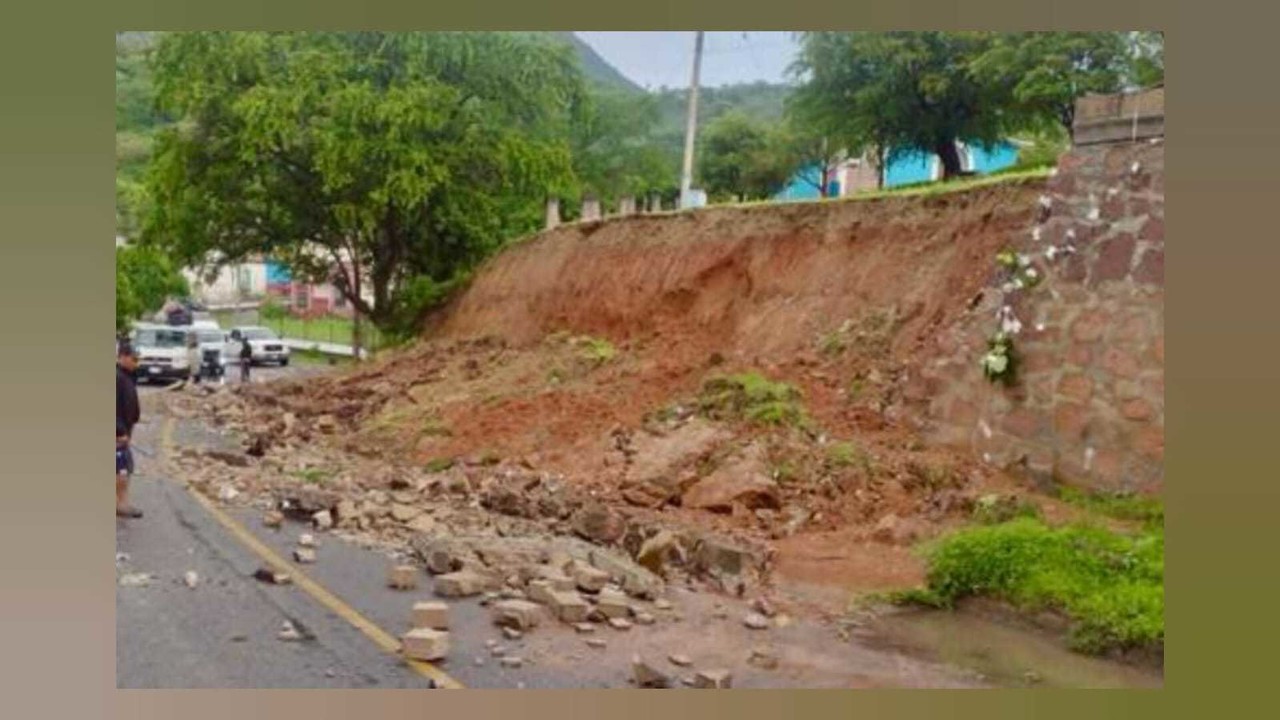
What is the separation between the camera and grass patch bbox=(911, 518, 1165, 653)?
646cm

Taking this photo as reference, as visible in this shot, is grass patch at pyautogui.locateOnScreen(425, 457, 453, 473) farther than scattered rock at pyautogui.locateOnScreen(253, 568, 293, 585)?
Yes

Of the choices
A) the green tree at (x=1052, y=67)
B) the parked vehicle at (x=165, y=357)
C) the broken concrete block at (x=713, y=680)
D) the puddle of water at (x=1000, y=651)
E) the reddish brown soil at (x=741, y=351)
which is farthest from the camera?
the parked vehicle at (x=165, y=357)

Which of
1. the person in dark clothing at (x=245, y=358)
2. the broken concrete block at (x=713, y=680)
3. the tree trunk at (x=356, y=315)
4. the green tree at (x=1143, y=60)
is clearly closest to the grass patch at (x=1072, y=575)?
the broken concrete block at (x=713, y=680)

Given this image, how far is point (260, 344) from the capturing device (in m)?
16.7

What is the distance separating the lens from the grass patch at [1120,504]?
7.39m

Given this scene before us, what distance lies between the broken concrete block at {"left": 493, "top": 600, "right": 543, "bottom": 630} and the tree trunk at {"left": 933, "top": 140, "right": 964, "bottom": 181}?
1039 centimetres

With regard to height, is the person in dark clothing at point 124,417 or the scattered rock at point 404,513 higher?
the person in dark clothing at point 124,417

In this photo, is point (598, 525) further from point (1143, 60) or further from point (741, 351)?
point (1143, 60)

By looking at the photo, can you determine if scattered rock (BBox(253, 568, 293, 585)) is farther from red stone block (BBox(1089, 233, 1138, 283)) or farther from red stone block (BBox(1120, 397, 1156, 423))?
red stone block (BBox(1089, 233, 1138, 283))

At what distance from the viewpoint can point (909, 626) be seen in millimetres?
6918

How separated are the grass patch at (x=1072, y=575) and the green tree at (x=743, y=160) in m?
13.8

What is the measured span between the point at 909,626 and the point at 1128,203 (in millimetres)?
2901

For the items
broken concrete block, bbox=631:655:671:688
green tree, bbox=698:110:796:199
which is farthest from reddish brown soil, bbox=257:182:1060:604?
green tree, bbox=698:110:796:199

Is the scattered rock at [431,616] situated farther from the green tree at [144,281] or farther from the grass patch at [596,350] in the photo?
the grass patch at [596,350]
